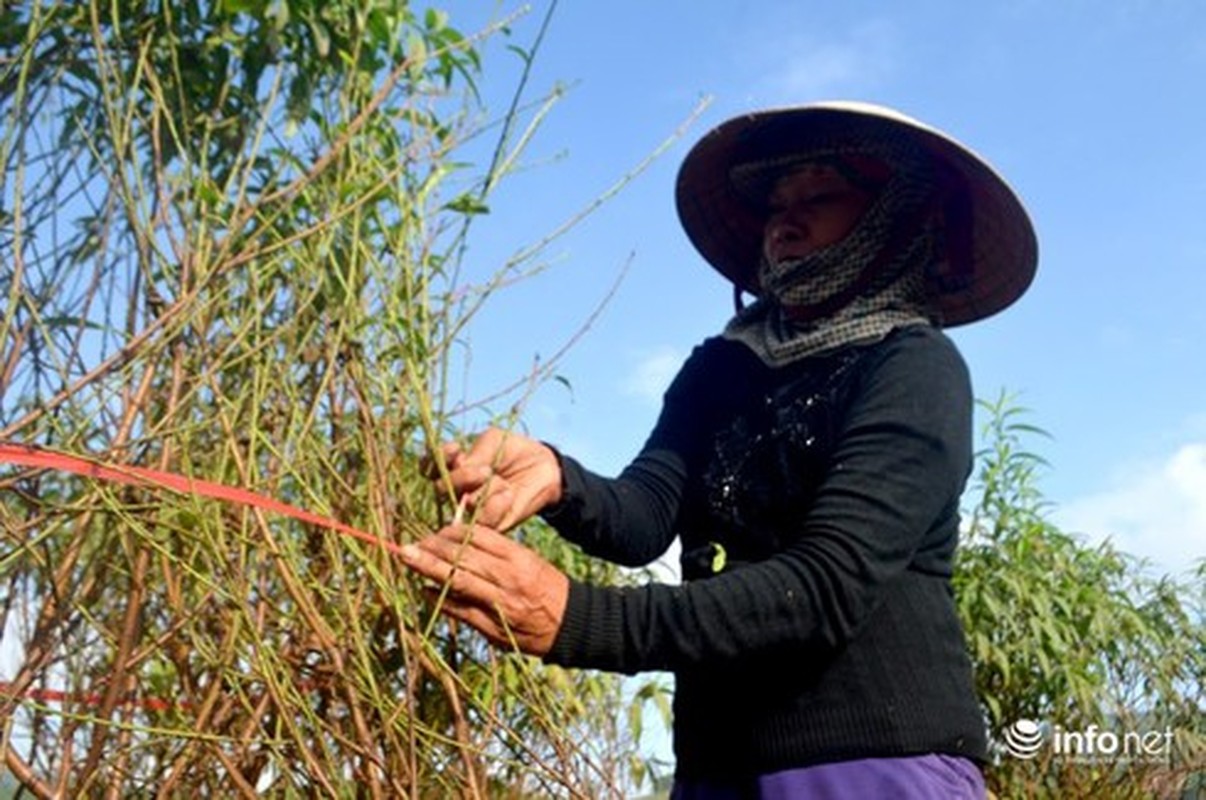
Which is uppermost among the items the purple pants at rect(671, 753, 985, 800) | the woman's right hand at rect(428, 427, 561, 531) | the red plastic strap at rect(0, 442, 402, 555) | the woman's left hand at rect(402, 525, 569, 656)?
the woman's right hand at rect(428, 427, 561, 531)

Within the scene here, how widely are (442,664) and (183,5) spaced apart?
50.5 inches

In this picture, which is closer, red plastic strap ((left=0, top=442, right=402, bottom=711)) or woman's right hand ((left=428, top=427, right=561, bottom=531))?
red plastic strap ((left=0, top=442, right=402, bottom=711))

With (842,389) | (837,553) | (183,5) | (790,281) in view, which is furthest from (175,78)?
(837,553)

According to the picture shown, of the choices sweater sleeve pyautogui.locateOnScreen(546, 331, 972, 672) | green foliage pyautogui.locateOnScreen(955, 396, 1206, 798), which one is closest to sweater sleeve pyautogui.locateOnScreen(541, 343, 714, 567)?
sweater sleeve pyautogui.locateOnScreen(546, 331, 972, 672)

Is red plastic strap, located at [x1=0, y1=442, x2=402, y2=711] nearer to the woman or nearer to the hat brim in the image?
the woman

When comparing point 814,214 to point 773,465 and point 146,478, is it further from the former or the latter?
point 146,478

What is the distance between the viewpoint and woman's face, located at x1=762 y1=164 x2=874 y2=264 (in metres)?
1.83

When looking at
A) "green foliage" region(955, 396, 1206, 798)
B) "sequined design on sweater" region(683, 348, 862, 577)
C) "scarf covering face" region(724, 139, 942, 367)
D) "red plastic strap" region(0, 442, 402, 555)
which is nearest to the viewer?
"red plastic strap" region(0, 442, 402, 555)

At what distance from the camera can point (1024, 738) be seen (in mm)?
4973

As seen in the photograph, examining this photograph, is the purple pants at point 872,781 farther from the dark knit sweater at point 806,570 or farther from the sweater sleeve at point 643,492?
the sweater sleeve at point 643,492

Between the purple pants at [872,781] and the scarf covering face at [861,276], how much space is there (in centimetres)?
48

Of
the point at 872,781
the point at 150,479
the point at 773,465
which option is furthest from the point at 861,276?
the point at 150,479

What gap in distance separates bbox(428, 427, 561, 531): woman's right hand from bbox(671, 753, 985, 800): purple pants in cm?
40

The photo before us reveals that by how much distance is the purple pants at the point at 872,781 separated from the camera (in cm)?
154
